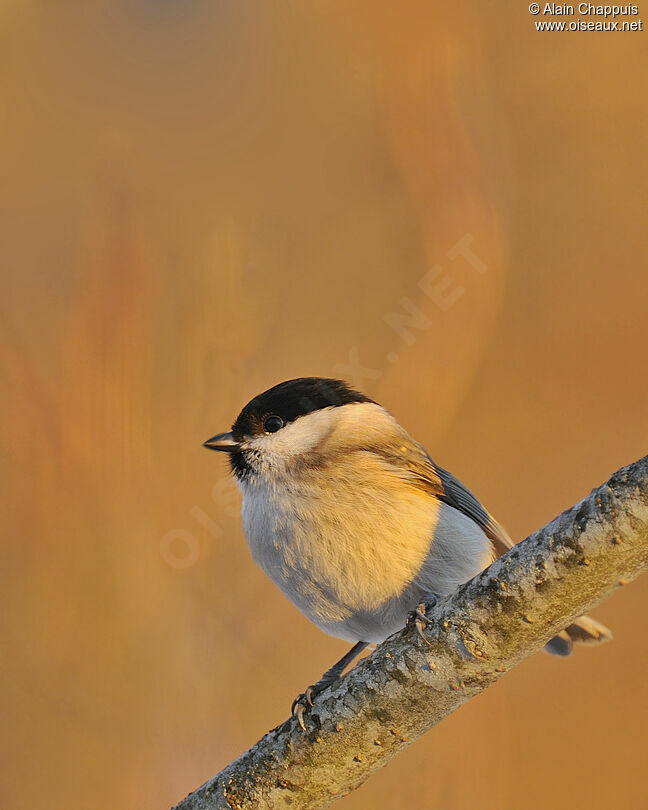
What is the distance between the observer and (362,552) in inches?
82.7

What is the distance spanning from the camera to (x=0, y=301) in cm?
379

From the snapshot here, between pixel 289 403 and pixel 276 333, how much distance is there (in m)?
1.26

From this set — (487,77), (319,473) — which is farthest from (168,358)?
(487,77)

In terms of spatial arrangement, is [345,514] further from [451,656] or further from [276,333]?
[276,333]

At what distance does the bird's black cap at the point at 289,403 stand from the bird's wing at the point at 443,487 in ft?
0.85

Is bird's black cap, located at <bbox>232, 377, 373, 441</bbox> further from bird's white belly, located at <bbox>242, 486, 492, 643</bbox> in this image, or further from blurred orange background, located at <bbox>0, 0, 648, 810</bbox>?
blurred orange background, located at <bbox>0, 0, 648, 810</bbox>

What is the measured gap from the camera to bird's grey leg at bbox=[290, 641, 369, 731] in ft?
5.93

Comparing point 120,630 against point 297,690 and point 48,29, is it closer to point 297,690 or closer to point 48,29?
point 297,690

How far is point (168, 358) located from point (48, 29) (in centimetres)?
218

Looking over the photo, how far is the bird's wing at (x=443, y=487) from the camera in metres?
2.39

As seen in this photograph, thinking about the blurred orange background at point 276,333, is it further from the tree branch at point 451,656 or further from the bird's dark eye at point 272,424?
the tree branch at point 451,656

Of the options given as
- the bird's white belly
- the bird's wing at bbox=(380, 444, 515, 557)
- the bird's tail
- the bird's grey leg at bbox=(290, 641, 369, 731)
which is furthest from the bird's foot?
the bird's tail

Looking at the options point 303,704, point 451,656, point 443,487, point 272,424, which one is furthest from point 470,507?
point 451,656

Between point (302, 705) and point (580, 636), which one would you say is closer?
point (302, 705)
